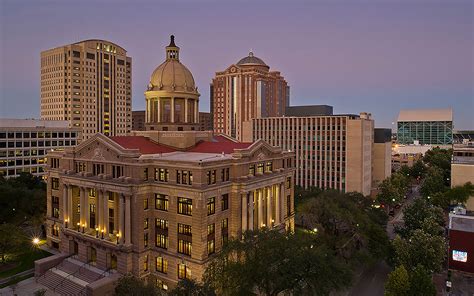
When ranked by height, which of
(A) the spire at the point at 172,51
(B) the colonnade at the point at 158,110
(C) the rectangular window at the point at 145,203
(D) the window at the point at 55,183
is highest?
Result: (A) the spire at the point at 172,51

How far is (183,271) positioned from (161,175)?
579 inches

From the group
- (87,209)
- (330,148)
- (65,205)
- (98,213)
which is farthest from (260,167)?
(330,148)

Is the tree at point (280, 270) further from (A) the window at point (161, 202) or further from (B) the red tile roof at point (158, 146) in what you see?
(B) the red tile roof at point (158, 146)

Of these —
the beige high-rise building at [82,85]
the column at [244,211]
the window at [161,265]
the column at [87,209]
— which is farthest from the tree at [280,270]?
the beige high-rise building at [82,85]

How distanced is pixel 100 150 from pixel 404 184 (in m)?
91.9

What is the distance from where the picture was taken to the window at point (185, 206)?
52.3m

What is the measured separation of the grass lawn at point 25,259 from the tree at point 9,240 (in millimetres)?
2533

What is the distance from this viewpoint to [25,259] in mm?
63219

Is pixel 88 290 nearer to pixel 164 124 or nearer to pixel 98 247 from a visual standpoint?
pixel 98 247

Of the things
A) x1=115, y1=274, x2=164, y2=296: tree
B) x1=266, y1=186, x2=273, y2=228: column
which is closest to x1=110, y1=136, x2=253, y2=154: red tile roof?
A: x1=266, y1=186, x2=273, y2=228: column

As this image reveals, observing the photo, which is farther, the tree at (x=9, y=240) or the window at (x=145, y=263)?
the tree at (x=9, y=240)

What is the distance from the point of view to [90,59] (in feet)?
606

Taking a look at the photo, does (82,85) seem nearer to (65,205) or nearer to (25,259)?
(65,205)

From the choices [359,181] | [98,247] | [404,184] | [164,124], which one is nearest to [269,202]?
[164,124]
